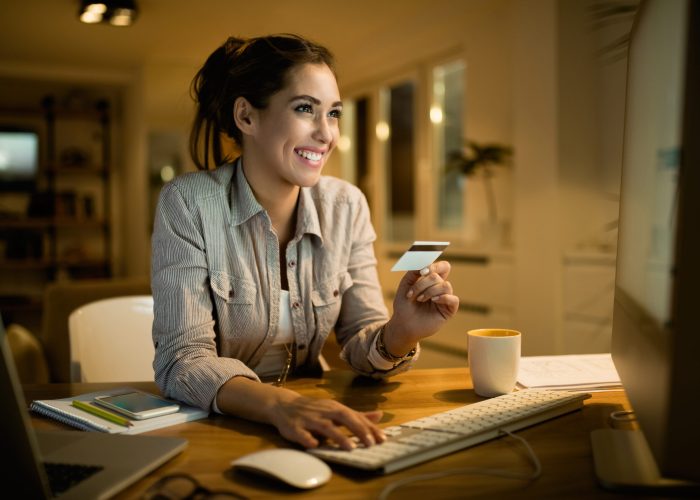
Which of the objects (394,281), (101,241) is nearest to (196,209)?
(394,281)

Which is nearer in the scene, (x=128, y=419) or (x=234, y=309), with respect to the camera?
(x=128, y=419)

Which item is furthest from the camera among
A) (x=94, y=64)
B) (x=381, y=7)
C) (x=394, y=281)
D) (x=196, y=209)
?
(x=94, y=64)

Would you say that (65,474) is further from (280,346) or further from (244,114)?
(244,114)

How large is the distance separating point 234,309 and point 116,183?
6693mm

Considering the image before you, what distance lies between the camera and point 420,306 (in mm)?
1263

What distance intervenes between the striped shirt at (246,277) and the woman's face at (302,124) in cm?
9

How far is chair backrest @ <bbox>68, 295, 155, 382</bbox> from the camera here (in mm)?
1654

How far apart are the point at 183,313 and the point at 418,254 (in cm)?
45

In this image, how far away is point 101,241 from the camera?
298 inches

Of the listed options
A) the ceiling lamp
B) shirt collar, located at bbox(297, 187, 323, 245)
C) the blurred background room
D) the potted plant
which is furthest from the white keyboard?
the ceiling lamp

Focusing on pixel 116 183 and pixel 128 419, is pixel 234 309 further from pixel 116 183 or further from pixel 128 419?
pixel 116 183

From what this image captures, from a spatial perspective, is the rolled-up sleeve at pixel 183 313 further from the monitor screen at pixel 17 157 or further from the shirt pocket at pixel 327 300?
the monitor screen at pixel 17 157

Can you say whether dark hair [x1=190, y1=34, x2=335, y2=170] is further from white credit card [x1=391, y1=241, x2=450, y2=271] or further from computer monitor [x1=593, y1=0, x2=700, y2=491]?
computer monitor [x1=593, y1=0, x2=700, y2=491]

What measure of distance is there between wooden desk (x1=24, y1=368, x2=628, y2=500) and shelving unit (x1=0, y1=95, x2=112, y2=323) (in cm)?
614
